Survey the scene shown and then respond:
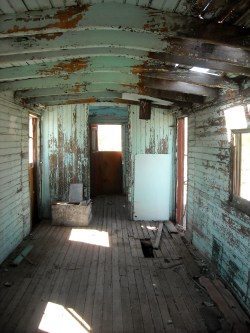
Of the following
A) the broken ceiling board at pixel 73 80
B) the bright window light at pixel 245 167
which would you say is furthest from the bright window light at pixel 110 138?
the bright window light at pixel 245 167

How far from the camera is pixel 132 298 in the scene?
181 inches

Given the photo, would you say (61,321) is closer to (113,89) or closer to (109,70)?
(109,70)

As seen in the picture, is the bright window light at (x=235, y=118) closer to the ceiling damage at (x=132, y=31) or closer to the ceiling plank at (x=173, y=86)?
the ceiling damage at (x=132, y=31)

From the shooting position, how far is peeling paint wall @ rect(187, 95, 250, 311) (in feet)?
14.8

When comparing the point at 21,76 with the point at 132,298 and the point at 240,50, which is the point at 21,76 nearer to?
the point at 240,50

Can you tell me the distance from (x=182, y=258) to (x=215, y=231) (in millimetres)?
975

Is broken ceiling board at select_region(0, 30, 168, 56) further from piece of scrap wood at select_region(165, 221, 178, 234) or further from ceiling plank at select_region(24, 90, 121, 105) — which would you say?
piece of scrap wood at select_region(165, 221, 178, 234)

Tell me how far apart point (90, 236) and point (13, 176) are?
2.31 meters

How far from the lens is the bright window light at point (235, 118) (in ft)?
14.8

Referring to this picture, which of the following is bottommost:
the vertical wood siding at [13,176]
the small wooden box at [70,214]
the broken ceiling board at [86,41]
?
the small wooden box at [70,214]

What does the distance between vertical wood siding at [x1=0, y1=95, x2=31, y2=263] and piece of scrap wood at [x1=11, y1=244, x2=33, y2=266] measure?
0.25 meters

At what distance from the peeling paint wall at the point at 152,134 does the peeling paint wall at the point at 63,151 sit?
1.32m

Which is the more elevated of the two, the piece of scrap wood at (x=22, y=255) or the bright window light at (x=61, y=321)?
the piece of scrap wood at (x=22, y=255)

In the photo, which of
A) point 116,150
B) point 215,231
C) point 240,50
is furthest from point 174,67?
point 116,150
